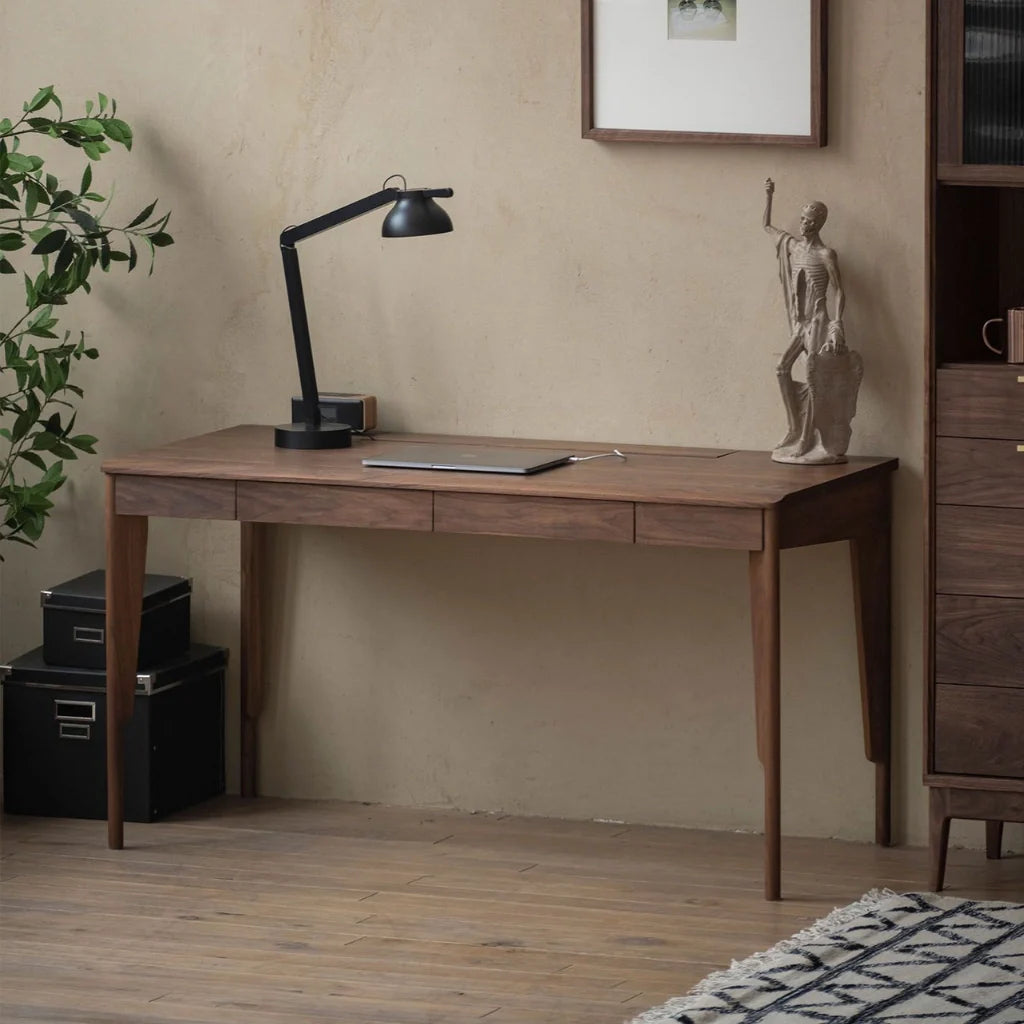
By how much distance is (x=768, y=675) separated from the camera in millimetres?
3951

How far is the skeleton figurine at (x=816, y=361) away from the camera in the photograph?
419cm

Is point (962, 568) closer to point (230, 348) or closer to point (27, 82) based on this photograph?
point (230, 348)

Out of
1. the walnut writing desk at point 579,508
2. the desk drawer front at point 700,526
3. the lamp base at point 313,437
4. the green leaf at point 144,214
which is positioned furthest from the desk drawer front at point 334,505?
the green leaf at point 144,214

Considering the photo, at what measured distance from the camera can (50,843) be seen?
4.47 m

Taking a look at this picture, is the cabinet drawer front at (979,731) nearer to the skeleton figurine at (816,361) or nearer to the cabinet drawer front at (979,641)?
the cabinet drawer front at (979,641)

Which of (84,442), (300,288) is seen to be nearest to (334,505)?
(300,288)

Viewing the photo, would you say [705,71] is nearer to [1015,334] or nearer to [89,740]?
[1015,334]

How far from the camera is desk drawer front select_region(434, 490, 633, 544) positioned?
396 centimetres

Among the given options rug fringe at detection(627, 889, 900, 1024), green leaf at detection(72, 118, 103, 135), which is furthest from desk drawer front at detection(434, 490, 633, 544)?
green leaf at detection(72, 118, 103, 135)

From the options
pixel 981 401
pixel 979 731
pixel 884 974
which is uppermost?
pixel 981 401

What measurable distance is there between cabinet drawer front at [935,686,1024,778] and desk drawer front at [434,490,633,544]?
698 millimetres

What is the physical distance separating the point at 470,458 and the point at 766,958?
1178 mm

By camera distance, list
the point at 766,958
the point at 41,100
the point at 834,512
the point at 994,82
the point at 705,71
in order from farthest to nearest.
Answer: the point at 41,100 < the point at 705,71 < the point at 834,512 < the point at 994,82 < the point at 766,958

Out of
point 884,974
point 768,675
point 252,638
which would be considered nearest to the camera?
Answer: point 884,974
